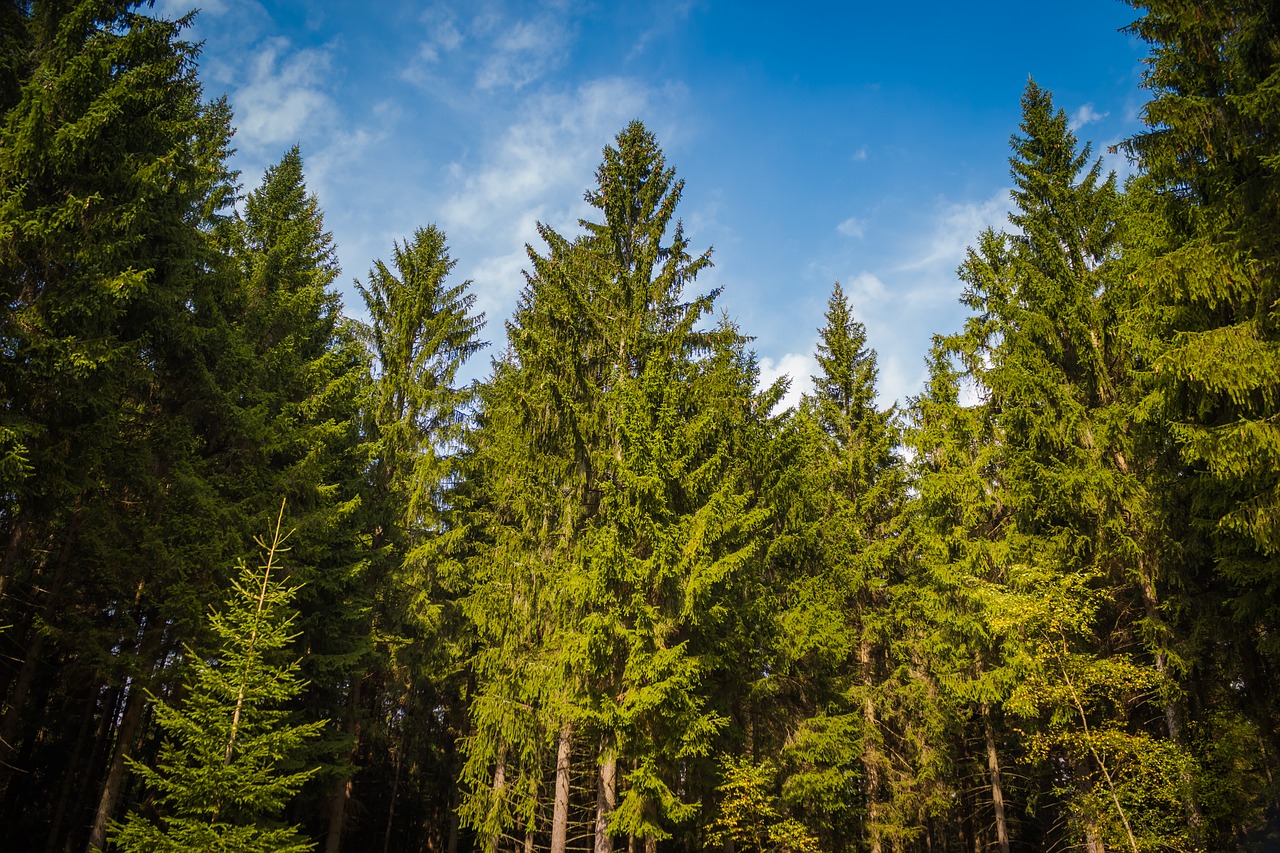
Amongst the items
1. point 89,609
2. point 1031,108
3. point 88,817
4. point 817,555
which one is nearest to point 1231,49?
point 1031,108

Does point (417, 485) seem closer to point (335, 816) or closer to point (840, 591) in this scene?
point (335, 816)

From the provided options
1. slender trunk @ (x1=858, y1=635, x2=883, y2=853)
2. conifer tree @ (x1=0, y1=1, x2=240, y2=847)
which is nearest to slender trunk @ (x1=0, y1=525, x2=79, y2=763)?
conifer tree @ (x1=0, y1=1, x2=240, y2=847)

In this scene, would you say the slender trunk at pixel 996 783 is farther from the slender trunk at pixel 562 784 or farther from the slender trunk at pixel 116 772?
the slender trunk at pixel 116 772

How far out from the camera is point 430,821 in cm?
2417

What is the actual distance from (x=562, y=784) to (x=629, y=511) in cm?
503

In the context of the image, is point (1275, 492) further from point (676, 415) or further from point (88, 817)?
point (88, 817)

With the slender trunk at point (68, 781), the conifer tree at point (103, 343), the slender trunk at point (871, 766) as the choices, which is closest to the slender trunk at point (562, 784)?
the conifer tree at point (103, 343)

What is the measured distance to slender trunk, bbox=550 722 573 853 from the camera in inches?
430

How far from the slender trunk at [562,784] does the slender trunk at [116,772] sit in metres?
6.58

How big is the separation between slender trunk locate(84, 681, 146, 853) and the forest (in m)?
0.16

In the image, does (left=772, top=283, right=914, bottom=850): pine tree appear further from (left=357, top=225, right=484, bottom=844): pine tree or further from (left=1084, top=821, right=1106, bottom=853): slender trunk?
(left=357, top=225, right=484, bottom=844): pine tree

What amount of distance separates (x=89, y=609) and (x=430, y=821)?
1624 cm

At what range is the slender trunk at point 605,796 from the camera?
10.4 meters

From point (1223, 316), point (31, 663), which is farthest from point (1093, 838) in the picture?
point (31, 663)
